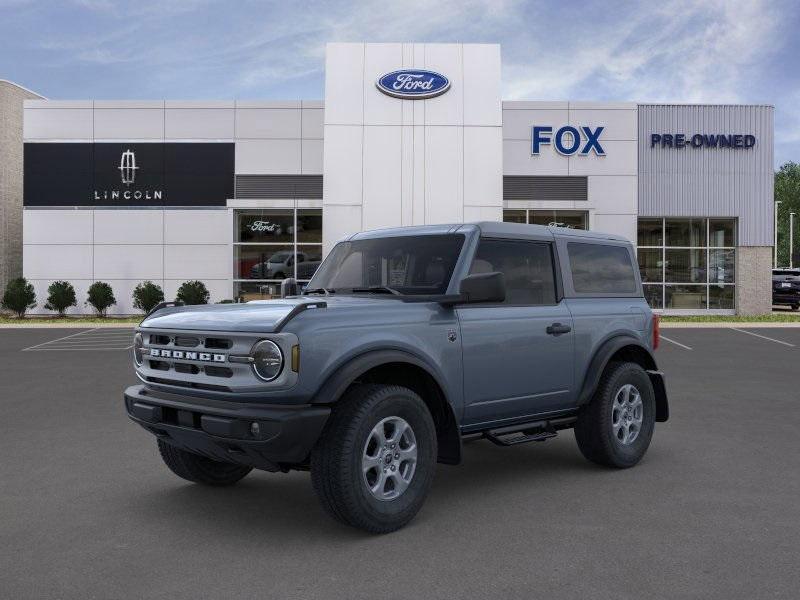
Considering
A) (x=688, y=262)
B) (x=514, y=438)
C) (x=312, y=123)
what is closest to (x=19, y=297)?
(x=312, y=123)

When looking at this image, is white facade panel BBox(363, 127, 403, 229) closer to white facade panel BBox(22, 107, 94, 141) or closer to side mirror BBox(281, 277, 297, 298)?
white facade panel BBox(22, 107, 94, 141)

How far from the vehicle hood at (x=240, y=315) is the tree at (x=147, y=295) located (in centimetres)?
2319

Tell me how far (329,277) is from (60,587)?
2.97 meters

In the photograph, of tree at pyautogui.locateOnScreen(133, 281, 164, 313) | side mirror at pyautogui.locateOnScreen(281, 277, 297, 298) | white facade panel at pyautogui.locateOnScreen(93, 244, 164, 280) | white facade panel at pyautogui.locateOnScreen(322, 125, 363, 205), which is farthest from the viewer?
white facade panel at pyautogui.locateOnScreen(93, 244, 164, 280)

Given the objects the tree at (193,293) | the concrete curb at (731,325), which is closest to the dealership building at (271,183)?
the tree at (193,293)

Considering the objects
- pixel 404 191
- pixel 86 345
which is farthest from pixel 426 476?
pixel 404 191

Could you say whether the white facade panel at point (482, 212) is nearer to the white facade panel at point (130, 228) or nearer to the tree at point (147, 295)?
the tree at point (147, 295)

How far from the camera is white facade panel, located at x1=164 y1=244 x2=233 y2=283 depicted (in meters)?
28.6

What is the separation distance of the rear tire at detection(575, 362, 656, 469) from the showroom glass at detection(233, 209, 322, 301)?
2228 cm

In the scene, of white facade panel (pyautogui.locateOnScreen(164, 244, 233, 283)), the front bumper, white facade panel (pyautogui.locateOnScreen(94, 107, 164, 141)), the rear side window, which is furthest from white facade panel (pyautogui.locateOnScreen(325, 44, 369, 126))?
the front bumper

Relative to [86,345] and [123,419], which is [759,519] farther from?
[86,345]

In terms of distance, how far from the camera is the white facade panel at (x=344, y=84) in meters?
25.6

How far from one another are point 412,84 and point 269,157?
6.33 m

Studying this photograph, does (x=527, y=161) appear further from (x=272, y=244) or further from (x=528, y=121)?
(x=272, y=244)
